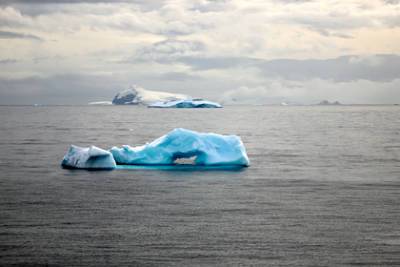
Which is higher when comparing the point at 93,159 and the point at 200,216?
the point at 200,216

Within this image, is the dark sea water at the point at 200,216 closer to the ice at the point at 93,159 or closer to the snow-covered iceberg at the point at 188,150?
the ice at the point at 93,159

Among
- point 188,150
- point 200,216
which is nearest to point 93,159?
point 188,150

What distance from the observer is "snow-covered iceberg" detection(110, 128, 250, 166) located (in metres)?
26.8

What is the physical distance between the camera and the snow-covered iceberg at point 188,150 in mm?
26812

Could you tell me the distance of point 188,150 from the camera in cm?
2655

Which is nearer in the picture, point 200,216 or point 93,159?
point 200,216

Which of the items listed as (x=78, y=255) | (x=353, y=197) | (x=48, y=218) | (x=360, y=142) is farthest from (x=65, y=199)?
(x=360, y=142)

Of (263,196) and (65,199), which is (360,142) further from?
(65,199)

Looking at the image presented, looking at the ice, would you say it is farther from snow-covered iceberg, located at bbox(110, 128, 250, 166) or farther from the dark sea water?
snow-covered iceberg, located at bbox(110, 128, 250, 166)

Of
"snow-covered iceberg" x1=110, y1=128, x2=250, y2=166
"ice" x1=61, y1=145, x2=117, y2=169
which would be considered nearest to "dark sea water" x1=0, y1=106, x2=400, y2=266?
"ice" x1=61, y1=145, x2=117, y2=169

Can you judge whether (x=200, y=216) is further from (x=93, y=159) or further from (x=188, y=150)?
(x=93, y=159)

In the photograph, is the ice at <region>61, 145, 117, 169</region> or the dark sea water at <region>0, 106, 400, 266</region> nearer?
the dark sea water at <region>0, 106, 400, 266</region>

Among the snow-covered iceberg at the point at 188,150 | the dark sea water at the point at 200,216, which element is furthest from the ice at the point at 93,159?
the snow-covered iceberg at the point at 188,150

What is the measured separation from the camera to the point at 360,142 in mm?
46781
